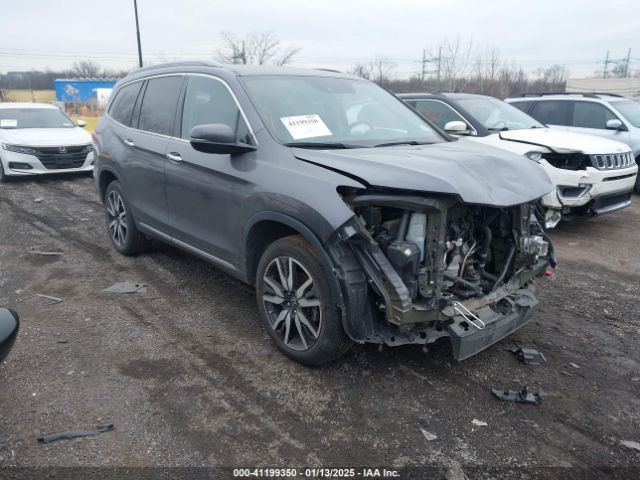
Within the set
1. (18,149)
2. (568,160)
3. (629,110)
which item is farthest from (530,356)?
(18,149)

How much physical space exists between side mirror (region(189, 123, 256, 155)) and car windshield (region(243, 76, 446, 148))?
0.87 feet

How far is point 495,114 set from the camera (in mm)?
7773

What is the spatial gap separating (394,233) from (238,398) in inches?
54.8

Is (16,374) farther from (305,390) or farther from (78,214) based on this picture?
(78,214)

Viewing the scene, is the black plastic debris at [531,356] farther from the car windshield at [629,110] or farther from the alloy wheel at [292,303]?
the car windshield at [629,110]

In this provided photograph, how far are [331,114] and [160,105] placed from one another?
177 centimetres

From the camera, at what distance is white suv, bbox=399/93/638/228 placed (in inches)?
257

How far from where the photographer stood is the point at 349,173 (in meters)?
3.03

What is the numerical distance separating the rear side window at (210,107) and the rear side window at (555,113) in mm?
7678

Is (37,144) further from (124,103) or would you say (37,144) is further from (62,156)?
(124,103)

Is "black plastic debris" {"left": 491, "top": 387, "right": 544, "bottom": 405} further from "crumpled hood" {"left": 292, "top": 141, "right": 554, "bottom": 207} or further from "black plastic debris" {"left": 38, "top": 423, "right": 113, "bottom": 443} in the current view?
"black plastic debris" {"left": 38, "top": 423, "right": 113, "bottom": 443}

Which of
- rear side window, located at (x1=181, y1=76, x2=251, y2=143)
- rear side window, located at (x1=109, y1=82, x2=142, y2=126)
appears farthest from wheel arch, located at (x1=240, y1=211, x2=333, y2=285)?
rear side window, located at (x1=109, y1=82, x2=142, y2=126)

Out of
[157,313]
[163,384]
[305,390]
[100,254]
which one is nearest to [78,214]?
[100,254]

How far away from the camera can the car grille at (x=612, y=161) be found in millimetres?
6629
